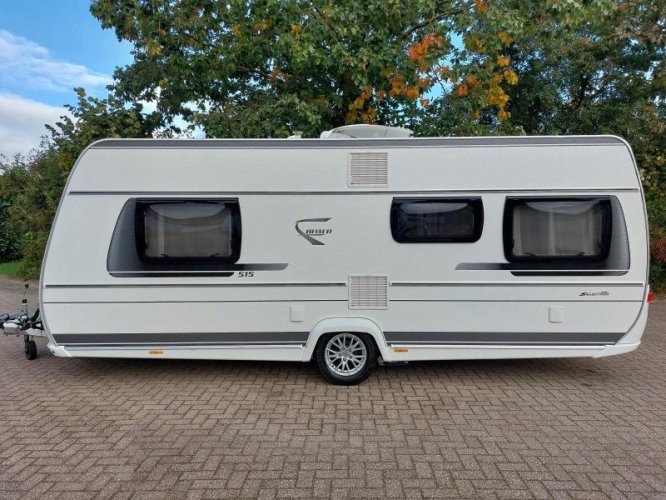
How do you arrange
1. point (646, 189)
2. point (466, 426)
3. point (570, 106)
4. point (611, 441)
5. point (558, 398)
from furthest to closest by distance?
point (570, 106) < point (646, 189) < point (558, 398) < point (466, 426) < point (611, 441)

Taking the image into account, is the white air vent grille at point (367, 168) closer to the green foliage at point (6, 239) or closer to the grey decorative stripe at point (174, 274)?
the grey decorative stripe at point (174, 274)

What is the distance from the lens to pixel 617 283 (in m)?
4.65

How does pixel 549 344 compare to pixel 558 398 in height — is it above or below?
above

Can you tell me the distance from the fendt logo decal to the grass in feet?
40.4

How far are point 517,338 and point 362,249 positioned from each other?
75.0 inches

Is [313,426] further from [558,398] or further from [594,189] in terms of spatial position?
[594,189]

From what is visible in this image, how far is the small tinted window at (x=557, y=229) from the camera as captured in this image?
4.67 meters

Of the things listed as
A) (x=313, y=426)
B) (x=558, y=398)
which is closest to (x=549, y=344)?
(x=558, y=398)

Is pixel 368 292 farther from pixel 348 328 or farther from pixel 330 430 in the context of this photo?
pixel 330 430

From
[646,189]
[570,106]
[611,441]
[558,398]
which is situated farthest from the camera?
[570,106]

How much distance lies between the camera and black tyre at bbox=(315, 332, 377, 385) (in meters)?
4.80

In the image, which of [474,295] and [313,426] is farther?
[474,295]

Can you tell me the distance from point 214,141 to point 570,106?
10532 millimetres

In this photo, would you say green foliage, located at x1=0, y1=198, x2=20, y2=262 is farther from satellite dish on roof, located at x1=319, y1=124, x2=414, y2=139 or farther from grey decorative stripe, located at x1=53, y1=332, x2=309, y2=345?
satellite dish on roof, located at x1=319, y1=124, x2=414, y2=139
